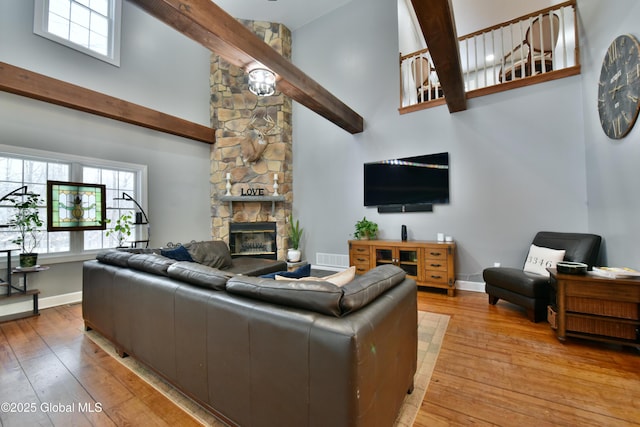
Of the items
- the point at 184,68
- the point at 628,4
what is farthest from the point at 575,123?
the point at 184,68

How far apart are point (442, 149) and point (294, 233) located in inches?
124

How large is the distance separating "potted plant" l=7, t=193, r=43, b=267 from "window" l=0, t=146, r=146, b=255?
7 centimetres

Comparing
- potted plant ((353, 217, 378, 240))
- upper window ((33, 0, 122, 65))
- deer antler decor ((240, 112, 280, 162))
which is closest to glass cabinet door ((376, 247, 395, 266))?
potted plant ((353, 217, 378, 240))

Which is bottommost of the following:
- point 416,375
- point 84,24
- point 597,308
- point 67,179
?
point 416,375

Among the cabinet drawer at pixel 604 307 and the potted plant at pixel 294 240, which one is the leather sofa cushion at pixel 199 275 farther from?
the potted plant at pixel 294 240

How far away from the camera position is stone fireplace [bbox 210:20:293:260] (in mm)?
5453

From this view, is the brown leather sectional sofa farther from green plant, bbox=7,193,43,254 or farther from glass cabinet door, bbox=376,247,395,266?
green plant, bbox=7,193,43,254

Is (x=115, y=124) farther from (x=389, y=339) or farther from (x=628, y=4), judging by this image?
(x=628, y=4)

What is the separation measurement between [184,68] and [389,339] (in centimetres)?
608

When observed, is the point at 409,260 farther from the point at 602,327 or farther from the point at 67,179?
the point at 67,179

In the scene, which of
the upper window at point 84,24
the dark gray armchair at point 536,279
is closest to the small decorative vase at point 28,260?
the upper window at point 84,24

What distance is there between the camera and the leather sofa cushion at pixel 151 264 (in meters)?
1.82

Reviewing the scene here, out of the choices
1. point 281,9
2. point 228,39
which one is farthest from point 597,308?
point 281,9

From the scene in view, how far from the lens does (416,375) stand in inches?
73.7
